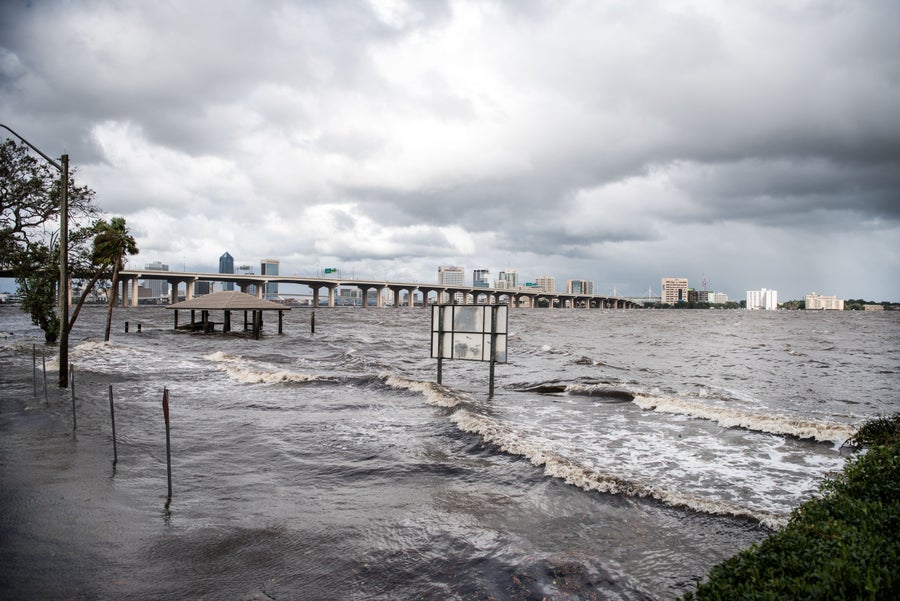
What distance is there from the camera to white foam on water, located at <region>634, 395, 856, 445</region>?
43.8 ft

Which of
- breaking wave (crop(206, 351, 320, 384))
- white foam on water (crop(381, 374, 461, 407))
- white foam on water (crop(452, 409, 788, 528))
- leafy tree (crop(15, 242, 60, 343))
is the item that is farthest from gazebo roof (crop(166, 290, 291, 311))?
white foam on water (crop(452, 409, 788, 528))

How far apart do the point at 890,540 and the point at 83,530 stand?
854 centimetres

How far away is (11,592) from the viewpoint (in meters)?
5.10

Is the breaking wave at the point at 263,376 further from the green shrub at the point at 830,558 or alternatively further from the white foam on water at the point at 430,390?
the green shrub at the point at 830,558

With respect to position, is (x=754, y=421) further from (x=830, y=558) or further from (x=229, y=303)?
(x=229, y=303)

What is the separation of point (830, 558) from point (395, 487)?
6711mm

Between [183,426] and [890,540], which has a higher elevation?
[890,540]

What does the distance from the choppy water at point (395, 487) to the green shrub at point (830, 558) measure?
1.96 meters

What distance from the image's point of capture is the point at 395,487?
9000mm

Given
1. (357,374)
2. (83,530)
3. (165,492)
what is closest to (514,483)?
(165,492)

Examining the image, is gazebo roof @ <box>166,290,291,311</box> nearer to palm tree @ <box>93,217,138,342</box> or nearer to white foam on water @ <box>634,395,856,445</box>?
palm tree @ <box>93,217,138,342</box>

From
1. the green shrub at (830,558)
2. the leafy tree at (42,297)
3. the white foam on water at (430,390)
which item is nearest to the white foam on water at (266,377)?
the white foam on water at (430,390)

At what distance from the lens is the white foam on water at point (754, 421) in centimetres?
1336

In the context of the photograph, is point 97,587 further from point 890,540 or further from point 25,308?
point 25,308
